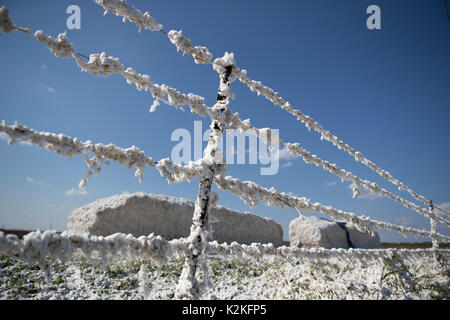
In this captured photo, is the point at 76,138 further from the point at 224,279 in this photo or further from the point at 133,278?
the point at 224,279

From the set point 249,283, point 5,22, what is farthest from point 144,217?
point 5,22

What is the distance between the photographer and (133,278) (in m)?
2.35

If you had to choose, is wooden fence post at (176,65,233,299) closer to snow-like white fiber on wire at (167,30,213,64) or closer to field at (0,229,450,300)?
snow-like white fiber on wire at (167,30,213,64)

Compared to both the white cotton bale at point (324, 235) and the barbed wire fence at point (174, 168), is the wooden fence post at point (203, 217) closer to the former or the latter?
the barbed wire fence at point (174, 168)

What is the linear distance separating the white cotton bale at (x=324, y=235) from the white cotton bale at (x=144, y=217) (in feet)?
7.81

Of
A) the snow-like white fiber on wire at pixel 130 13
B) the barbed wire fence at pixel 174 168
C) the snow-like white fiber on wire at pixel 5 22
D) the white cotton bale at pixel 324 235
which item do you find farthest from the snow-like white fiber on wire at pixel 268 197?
the white cotton bale at pixel 324 235

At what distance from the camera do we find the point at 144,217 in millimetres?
5457

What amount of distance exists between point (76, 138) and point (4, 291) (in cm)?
196

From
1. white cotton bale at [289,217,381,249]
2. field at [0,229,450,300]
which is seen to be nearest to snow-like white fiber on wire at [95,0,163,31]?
field at [0,229,450,300]

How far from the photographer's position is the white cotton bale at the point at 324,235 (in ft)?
24.8

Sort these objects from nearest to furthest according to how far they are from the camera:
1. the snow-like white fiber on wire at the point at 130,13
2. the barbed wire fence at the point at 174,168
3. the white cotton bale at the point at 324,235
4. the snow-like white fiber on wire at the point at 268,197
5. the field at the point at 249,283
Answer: the barbed wire fence at the point at 174,168 → the snow-like white fiber on wire at the point at 130,13 → the snow-like white fiber on wire at the point at 268,197 → the field at the point at 249,283 → the white cotton bale at the point at 324,235

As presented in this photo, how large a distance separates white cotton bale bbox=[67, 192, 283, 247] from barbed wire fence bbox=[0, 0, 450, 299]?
9.84 feet

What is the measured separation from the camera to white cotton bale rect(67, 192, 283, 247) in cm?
503

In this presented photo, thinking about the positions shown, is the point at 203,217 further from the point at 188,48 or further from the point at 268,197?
the point at 188,48
